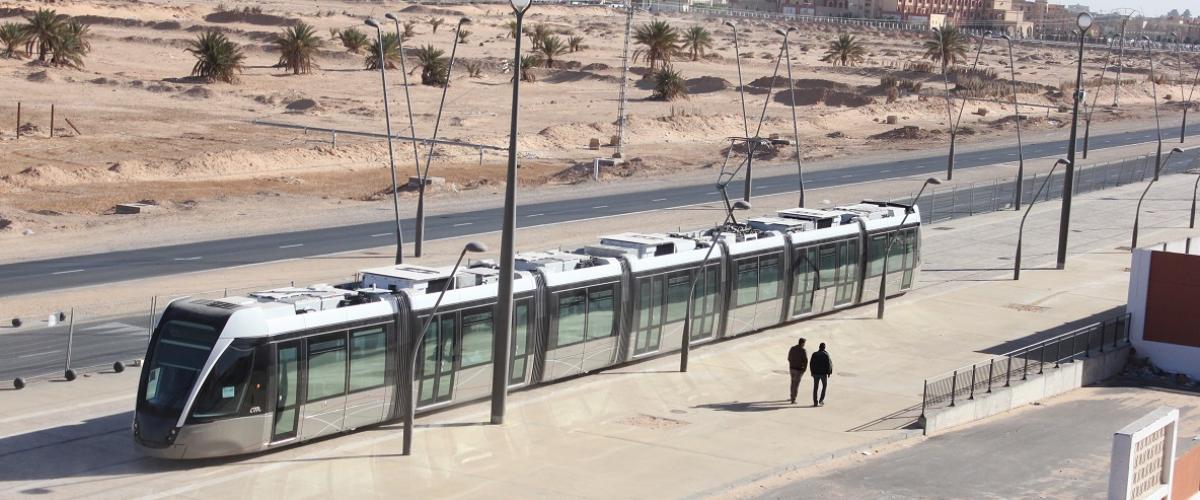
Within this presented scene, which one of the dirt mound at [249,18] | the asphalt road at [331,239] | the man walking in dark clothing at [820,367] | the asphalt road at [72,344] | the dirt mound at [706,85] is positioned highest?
the dirt mound at [249,18]

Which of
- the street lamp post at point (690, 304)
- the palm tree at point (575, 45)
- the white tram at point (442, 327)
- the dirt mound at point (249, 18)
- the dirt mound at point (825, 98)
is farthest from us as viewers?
the dirt mound at point (249, 18)

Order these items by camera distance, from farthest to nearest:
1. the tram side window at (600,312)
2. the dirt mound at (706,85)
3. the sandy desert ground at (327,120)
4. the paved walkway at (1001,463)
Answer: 1. the dirt mound at (706,85)
2. the sandy desert ground at (327,120)
3. the tram side window at (600,312)
4. the paved walkway at (1001,463)

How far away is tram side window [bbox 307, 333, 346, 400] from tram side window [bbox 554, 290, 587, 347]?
5.53 meters

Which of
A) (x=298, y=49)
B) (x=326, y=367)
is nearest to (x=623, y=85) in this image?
(x=298, y=49)

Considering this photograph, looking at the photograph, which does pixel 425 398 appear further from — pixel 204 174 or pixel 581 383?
pixel 204 174

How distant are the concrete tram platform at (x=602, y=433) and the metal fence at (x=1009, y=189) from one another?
979 inches

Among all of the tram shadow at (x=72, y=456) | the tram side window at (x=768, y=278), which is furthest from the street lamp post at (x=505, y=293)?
the tram side window at (x=768, y=278)

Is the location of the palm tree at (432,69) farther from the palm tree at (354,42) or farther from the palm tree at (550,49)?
the palm tree at (550,49)

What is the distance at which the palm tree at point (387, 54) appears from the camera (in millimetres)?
105062

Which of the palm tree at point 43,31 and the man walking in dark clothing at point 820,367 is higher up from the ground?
the palm tree at point 43,31

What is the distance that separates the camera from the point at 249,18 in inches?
5773

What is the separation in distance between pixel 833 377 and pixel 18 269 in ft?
80.0

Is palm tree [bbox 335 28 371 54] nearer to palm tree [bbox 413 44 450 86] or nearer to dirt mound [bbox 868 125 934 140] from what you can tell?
palm tree [bbox 413 44 450 86]

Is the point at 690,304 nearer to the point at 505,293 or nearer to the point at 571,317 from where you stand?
the point at 571,317
